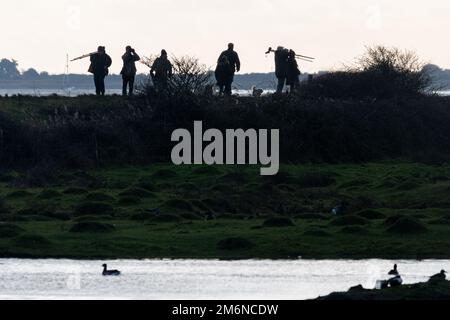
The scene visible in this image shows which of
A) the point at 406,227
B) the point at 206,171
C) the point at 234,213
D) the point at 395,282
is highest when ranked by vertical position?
the point at 395,282

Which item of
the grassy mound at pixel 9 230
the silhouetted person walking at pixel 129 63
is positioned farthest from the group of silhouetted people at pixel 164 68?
the grassy mound at pixel 9 230

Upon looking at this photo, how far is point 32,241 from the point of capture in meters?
44.0

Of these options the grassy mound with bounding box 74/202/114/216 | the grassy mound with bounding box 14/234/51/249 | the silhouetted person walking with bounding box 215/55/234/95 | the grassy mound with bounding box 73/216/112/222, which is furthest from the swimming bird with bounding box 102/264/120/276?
the silhouetted person walking with bounding box 215/55/234/95

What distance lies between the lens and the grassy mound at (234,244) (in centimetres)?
4394

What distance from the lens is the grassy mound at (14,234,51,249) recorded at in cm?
4369

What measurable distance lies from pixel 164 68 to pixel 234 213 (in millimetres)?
21732

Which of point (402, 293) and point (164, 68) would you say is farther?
point (164, 68)

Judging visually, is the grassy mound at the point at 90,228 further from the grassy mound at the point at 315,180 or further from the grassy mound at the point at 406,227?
the grassy mound at the point at 315,180

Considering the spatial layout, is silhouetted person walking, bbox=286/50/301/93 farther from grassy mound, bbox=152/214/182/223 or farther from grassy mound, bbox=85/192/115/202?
grassy mound, bbox=152/214/182/223

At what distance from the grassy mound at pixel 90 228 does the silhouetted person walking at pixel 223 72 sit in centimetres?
2770

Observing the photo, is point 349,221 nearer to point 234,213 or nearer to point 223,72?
point 234,213

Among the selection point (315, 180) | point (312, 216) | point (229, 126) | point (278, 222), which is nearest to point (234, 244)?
point (278, 222)

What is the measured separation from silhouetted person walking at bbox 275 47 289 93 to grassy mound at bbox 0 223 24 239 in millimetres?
30951
